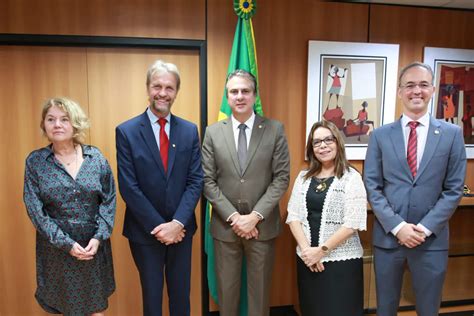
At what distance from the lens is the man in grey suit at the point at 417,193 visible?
2004mm

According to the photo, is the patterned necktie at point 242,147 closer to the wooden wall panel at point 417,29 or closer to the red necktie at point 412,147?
the red necktie at point 412,147

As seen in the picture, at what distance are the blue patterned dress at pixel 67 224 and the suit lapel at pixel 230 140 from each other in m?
0.76

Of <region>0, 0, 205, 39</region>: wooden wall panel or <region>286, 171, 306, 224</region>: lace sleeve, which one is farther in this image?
<region>0, 0, 205, 39</region>: wooden wall panel

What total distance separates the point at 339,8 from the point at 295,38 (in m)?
0.45

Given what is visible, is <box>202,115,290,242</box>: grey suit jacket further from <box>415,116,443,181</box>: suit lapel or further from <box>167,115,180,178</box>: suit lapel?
<box>415,116,443,181</box>: suit lapel

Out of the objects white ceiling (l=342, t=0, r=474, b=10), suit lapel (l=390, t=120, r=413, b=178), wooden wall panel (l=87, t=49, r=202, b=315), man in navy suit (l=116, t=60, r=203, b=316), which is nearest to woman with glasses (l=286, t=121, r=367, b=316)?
suit lapel (l=390, t=120, r=413, b=178)

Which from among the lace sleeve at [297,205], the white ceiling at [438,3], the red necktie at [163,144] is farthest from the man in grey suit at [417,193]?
the red necktie at [163,144]

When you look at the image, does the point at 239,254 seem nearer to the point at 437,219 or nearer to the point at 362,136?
the point at 437,219

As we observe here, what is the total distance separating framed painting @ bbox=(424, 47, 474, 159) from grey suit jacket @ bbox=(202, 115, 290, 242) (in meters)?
1.69

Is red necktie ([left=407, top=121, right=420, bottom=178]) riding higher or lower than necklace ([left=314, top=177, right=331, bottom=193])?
higher

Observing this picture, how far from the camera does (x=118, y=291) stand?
2879 millimetres

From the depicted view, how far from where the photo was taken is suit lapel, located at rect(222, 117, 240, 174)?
2.19 m

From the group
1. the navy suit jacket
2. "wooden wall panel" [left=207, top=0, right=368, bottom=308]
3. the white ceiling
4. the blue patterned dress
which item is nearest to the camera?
the blue patterned dress

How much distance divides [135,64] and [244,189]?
4.49ft
